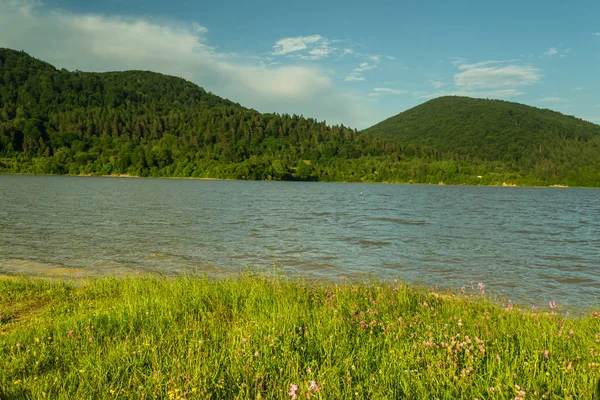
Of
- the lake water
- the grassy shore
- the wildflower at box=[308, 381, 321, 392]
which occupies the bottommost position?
the lake water

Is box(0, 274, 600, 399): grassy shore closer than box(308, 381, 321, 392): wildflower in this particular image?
No

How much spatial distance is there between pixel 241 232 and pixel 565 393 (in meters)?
28.0

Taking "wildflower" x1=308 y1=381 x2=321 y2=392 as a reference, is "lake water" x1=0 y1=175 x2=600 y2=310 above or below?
below

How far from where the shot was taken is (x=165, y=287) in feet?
36.6

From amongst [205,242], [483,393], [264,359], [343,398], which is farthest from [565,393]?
[205,242]

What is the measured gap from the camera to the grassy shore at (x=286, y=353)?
189 inches

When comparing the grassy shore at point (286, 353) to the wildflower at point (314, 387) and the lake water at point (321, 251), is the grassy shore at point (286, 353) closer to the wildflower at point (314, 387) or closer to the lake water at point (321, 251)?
the wildflower at point (314, 387)

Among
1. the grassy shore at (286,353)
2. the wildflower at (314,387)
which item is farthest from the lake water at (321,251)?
the wildflower at (314,387)

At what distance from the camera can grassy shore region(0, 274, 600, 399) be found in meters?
4.81

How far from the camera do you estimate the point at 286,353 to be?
18.7 ft

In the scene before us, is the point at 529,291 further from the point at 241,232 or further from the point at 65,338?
the point at 241,232

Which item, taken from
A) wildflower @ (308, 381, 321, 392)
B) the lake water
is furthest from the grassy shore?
the lake water

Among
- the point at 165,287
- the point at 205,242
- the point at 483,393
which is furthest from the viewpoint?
the point at 205,242

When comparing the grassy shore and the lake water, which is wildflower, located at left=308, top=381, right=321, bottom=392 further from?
the lake water
